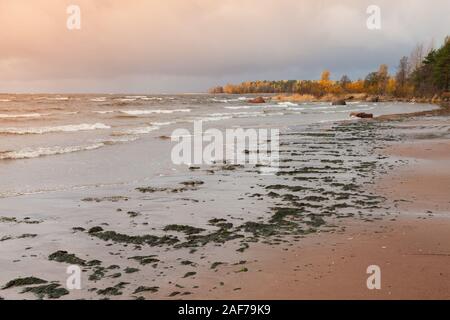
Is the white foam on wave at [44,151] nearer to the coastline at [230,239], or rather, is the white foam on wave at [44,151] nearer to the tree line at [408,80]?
the coastline at [230,239]

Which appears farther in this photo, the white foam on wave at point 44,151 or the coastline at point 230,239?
the white foam on wave at point 44,151

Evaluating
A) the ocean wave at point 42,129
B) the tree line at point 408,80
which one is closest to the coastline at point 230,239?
the ocean wave at point 42,129

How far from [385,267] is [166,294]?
3.10 meters

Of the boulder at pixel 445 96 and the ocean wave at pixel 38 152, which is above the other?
the boulder at pixel 445 96

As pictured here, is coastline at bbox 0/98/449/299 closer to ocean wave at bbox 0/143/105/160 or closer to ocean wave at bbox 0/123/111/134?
ocean wave at bbox 0/143/105/160

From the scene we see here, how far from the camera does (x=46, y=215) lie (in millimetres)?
9164

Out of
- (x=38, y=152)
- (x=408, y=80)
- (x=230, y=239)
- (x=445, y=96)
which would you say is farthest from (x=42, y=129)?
(x=408, y=80)

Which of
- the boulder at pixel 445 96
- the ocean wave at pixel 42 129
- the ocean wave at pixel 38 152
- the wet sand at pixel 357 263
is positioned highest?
the boulder at pixel 445 96

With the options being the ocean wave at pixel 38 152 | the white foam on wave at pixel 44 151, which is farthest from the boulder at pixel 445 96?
the ocean wave at pixel 38 152

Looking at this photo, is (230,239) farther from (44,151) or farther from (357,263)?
(44,151)

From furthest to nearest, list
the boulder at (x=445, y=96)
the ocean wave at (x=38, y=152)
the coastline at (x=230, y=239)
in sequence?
the boulder at (x=445, y=96) → the ocean wave at (x=38, y=152) → the coastline at (x=230, y=239)

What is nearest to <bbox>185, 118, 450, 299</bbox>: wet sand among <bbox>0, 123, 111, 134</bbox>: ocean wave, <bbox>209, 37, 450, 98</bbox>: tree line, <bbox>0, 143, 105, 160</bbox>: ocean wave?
<bbox>0, 143, 105, 160</bbox>: ocean wave

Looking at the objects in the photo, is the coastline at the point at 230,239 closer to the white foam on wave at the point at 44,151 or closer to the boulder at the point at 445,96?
the white foam on wave at the point at 44,151

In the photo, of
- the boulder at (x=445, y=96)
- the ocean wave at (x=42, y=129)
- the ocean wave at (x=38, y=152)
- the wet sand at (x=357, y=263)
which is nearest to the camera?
the wet sand at (x=357, y=263)
